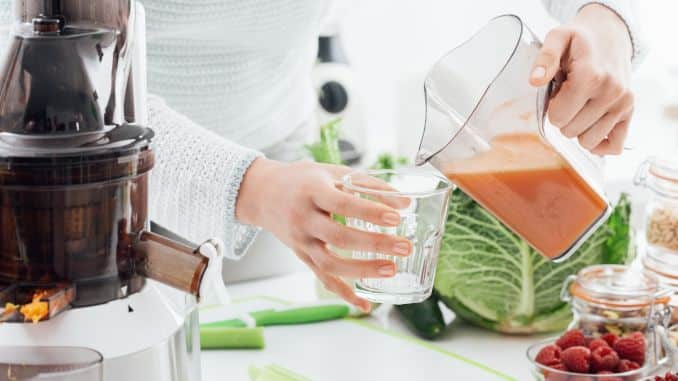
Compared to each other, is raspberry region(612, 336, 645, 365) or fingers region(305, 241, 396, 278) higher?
fingers region(305, 241, 396, 278)

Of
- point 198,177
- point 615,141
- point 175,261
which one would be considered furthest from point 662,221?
point 175,261

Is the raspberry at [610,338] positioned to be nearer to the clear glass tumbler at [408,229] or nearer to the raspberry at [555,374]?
the raspberry at [555,374]

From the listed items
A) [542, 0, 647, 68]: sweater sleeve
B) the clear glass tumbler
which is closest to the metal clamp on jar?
[542, 0, 647, 68]: sweater sleeve

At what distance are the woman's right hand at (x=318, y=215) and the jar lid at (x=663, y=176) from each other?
0.42m

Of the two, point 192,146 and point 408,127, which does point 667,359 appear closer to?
point 192,146

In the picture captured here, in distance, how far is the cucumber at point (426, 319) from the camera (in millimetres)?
1247

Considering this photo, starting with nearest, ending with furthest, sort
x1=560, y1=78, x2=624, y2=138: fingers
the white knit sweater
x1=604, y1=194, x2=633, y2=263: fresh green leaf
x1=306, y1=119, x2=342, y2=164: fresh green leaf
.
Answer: x1=560, y1=78, x2=624, y2=138: fingers, the white knit sweater, x1=604, y1=194, x2=633, y2=263: fresh green leaf, x1=306, y1=119, x2=342, y2=164: fresh green leaf

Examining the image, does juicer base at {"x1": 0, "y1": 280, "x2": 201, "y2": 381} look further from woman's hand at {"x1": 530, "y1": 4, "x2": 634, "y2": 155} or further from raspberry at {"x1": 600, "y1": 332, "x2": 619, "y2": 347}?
raspberry at {"x1": 600, "y1": 332, "x2": 619, "y2": 347}

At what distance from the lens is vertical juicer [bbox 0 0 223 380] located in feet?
1.96

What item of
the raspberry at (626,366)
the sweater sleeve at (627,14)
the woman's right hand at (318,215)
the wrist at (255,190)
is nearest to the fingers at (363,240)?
the woman's right hand at (318,215)

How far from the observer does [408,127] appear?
8.07 feet

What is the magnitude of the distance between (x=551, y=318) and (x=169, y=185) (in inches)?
20.9

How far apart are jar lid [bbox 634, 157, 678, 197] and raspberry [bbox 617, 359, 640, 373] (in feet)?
0.86

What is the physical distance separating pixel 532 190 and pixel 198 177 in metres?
0.36
